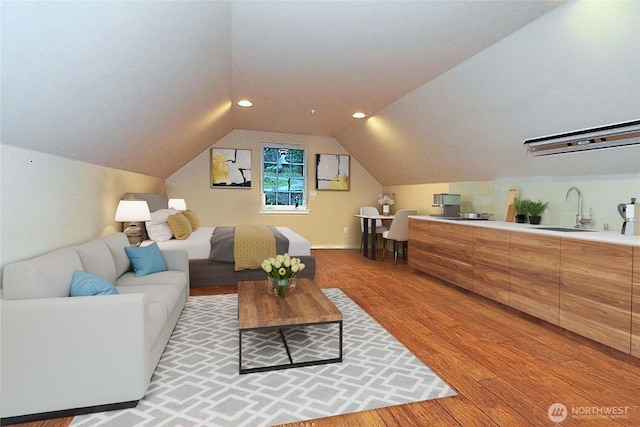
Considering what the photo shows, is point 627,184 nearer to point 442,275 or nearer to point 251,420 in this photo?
point 442,275

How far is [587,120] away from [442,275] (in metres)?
2.28

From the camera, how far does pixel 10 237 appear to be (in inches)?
79.8

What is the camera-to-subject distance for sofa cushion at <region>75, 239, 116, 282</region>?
95.2 inches

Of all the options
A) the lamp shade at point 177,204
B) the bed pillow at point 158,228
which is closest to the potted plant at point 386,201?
the lamp shade at point 177,204

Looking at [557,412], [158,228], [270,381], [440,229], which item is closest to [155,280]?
[270,381]

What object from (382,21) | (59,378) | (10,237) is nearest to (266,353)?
(59,378)

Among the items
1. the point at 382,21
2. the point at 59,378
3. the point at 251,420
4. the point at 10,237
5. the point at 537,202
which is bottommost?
the point at 251,420

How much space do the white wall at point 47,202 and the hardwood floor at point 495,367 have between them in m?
1.11

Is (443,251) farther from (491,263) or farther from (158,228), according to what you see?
(158,228)

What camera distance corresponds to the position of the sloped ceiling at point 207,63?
1656 mm

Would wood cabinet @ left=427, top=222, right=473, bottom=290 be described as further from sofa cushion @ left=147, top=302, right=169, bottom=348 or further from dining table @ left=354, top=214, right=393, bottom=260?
sofa cushion @ left=147, top=302, right=169, bottom=348

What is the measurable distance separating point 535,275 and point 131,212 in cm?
379

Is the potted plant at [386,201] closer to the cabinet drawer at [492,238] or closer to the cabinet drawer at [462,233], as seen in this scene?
the cabinet drawer at [462,233]

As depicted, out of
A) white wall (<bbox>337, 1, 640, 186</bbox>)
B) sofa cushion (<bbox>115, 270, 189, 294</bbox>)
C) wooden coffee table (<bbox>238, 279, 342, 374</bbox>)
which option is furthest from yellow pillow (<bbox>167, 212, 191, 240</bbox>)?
white wall (<bbox>337, 1, 640, 186</bbox>)
